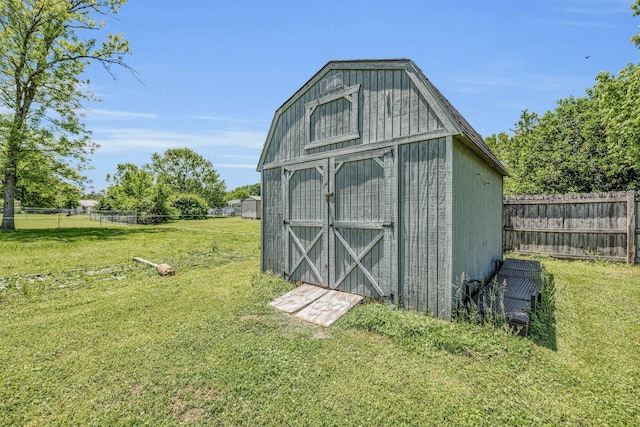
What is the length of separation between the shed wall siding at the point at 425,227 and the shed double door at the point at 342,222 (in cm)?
22

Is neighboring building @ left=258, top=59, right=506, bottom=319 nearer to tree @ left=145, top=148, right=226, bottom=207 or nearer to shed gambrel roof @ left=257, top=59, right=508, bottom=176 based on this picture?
shed gambrel roof @ left=257, top=59, right=508, bottom=176

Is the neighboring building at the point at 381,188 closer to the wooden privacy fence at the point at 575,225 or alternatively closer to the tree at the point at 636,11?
the wooden privacy fence at the point at 575,225

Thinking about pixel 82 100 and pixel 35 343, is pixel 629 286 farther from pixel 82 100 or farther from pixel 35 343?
pixel 82 100

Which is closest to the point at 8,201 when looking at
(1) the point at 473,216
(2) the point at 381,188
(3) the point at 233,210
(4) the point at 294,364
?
(4) the point at 294,364

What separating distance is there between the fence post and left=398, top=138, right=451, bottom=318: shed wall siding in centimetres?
733

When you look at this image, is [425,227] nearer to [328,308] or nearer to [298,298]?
[328,308]

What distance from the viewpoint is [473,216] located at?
16.8 ft

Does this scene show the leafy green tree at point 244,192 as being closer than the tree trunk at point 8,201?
No

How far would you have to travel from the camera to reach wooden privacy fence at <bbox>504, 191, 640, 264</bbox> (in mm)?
7426

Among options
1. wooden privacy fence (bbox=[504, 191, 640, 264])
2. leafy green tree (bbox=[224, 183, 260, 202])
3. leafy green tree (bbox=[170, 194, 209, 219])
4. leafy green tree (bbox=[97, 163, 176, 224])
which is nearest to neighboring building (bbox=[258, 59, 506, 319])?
wooden privacy fence (bbox=[504, 191, 640, 264])

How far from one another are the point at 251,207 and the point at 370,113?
30306 millimetres

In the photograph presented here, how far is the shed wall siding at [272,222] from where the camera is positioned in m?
6.54

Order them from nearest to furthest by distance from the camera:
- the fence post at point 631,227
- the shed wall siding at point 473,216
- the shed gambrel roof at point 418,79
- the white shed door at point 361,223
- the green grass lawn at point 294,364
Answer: the green grass lawn at point 294,364 → the shed gambrel roof at point 418,79 → the shed wall siding at point 473,216 → the white shed door at point 361,223 → the fence post at point 631,227

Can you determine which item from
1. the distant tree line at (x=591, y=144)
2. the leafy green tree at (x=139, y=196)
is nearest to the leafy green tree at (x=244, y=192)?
the leafy green tree at (x=139, y=196)
